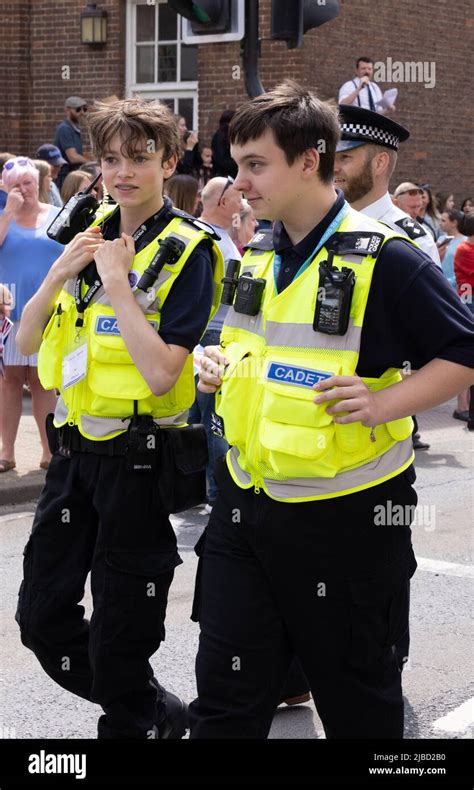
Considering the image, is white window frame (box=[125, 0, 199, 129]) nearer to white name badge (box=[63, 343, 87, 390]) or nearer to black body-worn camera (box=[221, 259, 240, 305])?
white name badge (box=[63, 343, 87, 390])

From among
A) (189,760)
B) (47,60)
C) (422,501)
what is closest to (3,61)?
(47,60)

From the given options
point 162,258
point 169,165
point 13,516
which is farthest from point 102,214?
point 13,516

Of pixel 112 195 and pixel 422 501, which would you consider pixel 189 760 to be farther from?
pixel 422 501

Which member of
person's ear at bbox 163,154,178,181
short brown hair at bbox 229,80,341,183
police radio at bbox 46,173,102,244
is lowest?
police radio at bbox 46,173,102,244

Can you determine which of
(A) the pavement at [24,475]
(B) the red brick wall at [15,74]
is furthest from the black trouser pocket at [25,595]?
(B) the red brick wall at [15,74]

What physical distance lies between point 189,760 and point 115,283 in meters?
1.30

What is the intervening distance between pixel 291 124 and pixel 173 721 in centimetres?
190

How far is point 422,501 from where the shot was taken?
8.20 meters

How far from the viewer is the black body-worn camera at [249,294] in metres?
3.11

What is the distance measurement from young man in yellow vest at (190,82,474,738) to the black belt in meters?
0.58

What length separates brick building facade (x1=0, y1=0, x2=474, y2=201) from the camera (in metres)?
15.8

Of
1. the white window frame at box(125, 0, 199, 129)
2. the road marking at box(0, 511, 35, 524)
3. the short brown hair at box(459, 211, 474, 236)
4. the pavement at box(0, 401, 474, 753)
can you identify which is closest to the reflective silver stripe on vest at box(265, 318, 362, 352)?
the pavement at box(0, 401, 474, 753)

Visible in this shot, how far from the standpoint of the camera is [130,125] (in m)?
3.62

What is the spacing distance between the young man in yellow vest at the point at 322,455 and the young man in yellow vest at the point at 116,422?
55 centimetres
